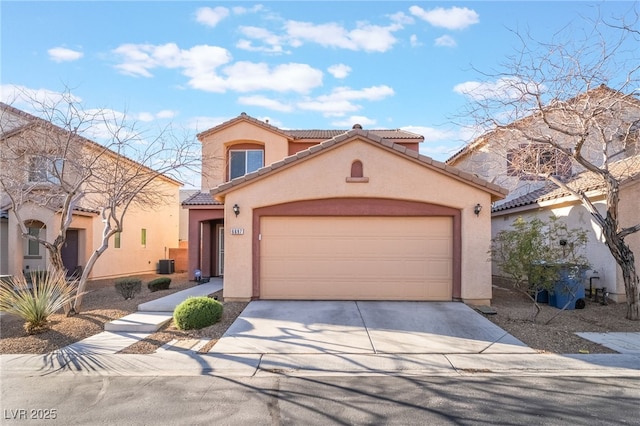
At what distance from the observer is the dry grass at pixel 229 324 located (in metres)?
7.52

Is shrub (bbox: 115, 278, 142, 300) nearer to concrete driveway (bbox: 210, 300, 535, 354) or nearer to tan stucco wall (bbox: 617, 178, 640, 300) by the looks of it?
concrete driveway (bbox: 210, 300, 535, 354)

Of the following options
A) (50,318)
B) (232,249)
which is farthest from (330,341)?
(50,318)

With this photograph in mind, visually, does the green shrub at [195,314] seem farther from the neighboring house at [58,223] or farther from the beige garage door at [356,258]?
the neighboring house at [58,223]

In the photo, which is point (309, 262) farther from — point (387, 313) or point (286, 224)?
point (387, 313)

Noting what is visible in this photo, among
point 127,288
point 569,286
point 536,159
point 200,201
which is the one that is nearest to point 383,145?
point 536,159

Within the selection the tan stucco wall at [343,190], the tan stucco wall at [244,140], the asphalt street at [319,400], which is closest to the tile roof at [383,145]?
the tan stucco wall at [343,190]

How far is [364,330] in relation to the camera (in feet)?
28.0

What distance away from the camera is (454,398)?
5336 millimetres

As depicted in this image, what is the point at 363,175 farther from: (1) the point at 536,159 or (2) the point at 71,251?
(2) the point at 71,251

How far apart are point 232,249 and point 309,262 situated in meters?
2.19

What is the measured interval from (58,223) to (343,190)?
Result: 1251cm

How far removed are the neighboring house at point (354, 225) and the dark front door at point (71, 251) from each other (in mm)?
10809

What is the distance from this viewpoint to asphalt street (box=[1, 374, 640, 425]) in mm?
4773

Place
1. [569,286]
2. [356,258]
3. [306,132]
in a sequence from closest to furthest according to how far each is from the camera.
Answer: [569,286] < [356,258] < [306,132]
